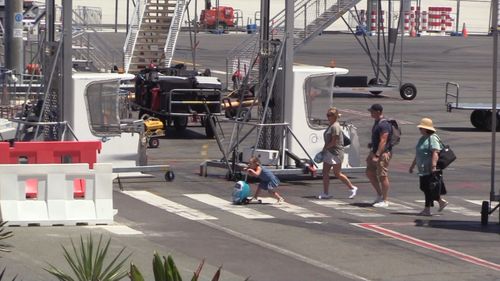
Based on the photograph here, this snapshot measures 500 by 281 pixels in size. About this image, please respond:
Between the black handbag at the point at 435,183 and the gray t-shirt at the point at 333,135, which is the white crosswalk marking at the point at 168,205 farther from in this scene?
the black handbag at the point at 435,183

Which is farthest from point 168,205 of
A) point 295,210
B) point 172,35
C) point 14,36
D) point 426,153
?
point 172,35

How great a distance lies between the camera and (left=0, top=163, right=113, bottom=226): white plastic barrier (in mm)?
15180

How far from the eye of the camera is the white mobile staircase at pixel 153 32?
139ft

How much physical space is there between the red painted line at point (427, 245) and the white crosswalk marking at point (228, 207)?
159 centimetres

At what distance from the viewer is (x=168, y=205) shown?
17.7 m

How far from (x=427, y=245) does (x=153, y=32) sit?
97.2 feet

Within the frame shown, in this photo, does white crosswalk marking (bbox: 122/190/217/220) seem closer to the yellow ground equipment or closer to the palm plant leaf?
the yellow ground equipment

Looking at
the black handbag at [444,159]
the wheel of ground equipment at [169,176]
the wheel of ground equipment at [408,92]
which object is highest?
the black handbag at [444,159]

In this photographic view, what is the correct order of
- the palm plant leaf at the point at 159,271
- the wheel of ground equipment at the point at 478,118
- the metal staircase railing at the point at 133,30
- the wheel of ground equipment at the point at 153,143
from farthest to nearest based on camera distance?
the metal staircase railing at the point at 133,30 → the wheel of ground equipment at the point at 478,118 → the wheel of ground equipment at the point at 153,143 → the palm plant leaf at the point at 159,271

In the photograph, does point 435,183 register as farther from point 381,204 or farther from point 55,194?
point 55,194

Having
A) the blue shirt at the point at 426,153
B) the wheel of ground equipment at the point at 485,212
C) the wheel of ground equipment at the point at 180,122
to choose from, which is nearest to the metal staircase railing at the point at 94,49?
the wheel of ground equipment at the point at 180,122

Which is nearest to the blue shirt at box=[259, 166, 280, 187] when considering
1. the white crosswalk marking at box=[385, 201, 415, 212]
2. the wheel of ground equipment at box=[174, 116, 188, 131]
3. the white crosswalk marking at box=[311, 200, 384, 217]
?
the white crosswalk marking at box=[311, 200, 384, 217]

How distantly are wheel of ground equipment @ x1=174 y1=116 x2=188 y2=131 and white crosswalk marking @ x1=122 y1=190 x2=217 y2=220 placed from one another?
9907 mm

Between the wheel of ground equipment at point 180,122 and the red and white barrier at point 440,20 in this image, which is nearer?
the wheel of ground equipment at point 180,122
